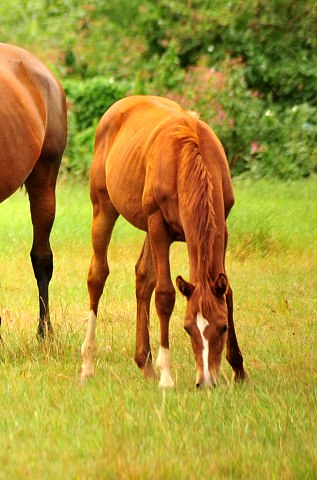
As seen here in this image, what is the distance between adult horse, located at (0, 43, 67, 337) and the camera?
17.2ft

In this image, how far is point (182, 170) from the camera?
409cm

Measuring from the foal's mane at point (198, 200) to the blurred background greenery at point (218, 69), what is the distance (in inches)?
342

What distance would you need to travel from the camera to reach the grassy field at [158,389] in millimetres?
2928

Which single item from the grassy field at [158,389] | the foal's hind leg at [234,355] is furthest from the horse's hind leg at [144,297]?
the foal's hind leg at [234,355]

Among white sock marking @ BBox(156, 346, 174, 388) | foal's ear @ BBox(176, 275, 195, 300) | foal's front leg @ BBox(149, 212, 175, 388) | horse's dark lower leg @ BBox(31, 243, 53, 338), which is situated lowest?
horse's dark lower leg @ BBox(31, 243, 53, 338)

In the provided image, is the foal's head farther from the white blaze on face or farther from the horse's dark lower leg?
the horse's dark lower leg

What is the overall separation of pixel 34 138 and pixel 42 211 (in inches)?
28.7

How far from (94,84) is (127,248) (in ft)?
23.0

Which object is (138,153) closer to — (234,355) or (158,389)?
(234,355)

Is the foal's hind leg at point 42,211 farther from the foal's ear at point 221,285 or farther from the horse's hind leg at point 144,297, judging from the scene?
the foal's ear at point 221,285

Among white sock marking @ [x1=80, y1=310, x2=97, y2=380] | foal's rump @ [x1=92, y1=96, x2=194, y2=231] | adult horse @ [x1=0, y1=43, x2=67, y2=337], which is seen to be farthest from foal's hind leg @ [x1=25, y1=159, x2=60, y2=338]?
white sock marking @ [x1=80, y1=310, x2=97, y2=380]

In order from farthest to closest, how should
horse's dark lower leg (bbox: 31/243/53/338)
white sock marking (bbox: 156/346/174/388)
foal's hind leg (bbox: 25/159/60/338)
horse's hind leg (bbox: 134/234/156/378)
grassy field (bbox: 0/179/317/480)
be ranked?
horse's dark lower leg (bbox: 31/243/53/338) → foal's hind leg (bbox: 25/159/60/338) → horse's hind leg (bbox: 134/234/156/378) → white sock marking (bbox: 156/346/174/388) → grassy field (bbox: 0/179/317/480)

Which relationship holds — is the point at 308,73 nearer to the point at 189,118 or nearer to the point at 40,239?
the point at 40,239

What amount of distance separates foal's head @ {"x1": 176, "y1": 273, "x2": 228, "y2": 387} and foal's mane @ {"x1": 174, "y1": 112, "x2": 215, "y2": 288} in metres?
0.08
